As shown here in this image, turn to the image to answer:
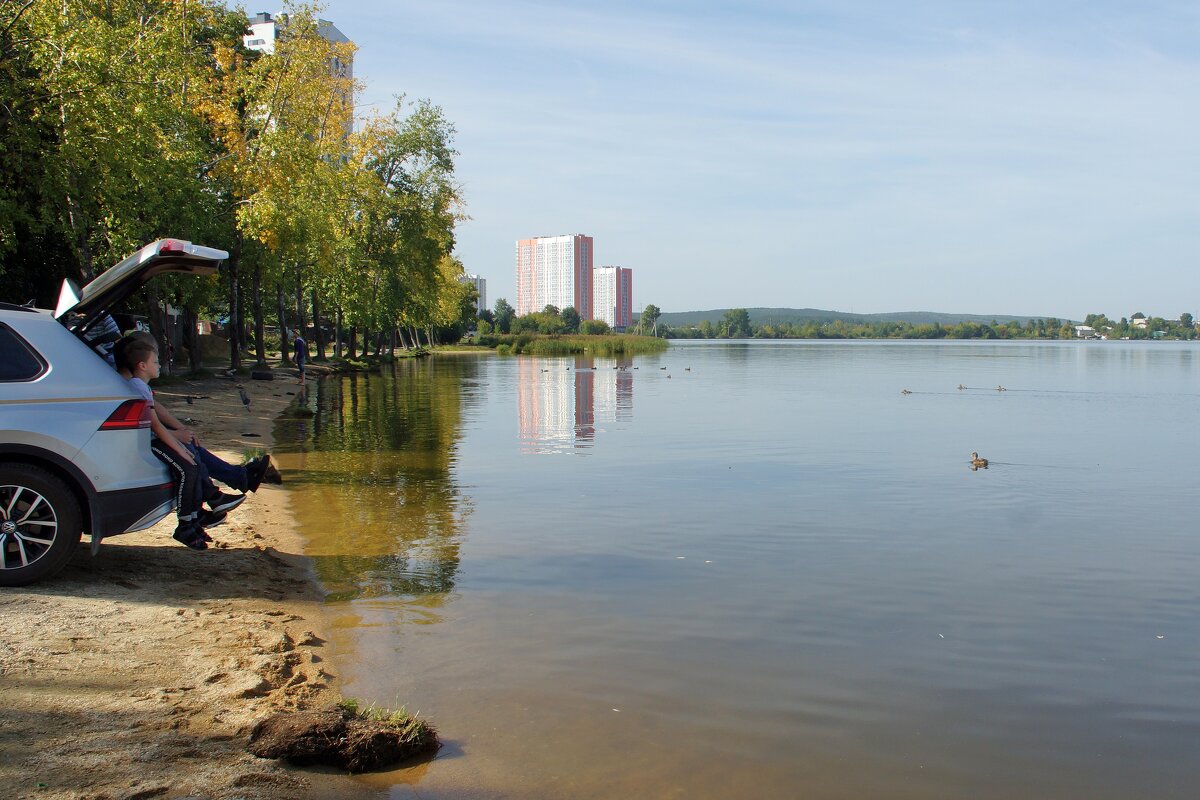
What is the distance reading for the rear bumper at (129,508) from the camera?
704cm

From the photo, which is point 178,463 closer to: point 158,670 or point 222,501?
point 222,501

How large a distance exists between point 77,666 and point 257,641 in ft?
3.92

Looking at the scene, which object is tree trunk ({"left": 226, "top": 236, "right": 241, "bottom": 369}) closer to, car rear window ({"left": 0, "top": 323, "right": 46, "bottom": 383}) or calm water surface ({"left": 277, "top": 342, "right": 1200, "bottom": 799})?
calm water surface ({"left": 277, "top": 342, "right": 1200, "bottom": 799})

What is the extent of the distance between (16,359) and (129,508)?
1322 mm

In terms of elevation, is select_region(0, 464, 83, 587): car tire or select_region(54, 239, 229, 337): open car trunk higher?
select_region(54, 239, 229, 337): open car trunk

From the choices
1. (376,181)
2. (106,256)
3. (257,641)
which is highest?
(376,181)

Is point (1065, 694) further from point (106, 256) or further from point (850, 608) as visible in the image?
point (106, 256)

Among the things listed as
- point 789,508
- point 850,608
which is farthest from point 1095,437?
point 850,608

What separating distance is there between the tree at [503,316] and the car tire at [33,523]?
5501 inches

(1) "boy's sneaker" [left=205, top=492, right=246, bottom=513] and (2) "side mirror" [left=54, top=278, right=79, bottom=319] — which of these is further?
(1) "boy's sneaker" [left=205, top=492, right=246, bottom=513]

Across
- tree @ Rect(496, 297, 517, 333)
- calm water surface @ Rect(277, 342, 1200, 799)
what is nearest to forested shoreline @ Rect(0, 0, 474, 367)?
calm water surface @ Rect(277, 342, 1200, 799)

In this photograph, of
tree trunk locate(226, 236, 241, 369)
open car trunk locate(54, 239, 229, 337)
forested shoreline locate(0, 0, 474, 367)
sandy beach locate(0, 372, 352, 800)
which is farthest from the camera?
tree trunk locate(226, 236, 241, 369)

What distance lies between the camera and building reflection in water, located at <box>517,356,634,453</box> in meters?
21.3

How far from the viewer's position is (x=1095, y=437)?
24.1 meters
